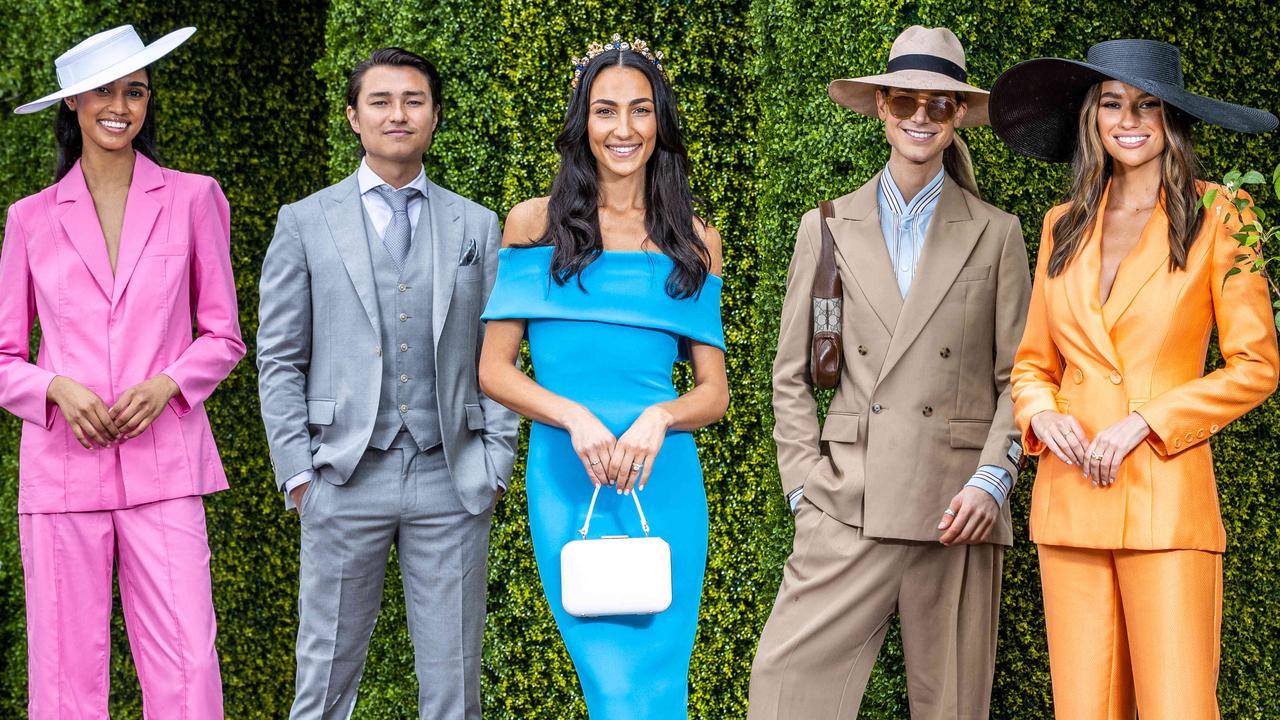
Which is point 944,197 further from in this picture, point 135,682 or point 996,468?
point 135,682

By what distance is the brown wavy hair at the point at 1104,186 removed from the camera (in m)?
4.14

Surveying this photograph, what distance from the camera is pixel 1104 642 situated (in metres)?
4.16

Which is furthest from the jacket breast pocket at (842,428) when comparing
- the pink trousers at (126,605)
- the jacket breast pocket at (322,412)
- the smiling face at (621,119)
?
the pink trousers at (126,605)

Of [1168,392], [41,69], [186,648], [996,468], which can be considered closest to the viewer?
[1168,392]

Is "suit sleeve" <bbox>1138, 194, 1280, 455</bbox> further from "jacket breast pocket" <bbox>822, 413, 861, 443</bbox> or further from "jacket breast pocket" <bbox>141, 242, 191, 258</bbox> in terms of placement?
"jacket breast pocket" <bbox>141, 242, 191, 258</bbox>

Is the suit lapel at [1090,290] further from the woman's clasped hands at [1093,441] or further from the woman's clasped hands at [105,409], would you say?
the woman's clasped hands at [105,409]

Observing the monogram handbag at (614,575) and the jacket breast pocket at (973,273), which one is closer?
the monogram handbag at (614,575)

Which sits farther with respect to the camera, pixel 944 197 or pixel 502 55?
A: pixel 502 55

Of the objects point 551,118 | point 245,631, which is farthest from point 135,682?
point 551,118

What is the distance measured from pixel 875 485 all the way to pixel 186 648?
2375 millimetres

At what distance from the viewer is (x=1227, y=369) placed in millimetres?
4098

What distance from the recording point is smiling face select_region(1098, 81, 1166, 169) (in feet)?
13.9

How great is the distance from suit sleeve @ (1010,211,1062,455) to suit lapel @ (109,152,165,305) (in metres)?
2.93

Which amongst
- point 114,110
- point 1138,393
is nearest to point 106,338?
point 114,110
